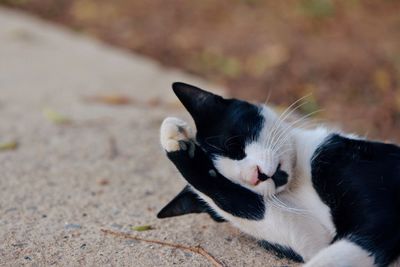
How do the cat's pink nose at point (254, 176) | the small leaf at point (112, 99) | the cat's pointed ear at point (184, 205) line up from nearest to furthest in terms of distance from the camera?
the cat's pink nose at point (254, 176)
the cat's pointed ear at point (184, 205)
the small leaf at point (112, 99)

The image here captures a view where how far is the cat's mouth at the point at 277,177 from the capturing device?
203 centimetres

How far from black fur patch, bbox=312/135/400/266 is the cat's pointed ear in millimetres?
421

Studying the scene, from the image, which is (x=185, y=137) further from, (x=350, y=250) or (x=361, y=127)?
(x=361, y=127)

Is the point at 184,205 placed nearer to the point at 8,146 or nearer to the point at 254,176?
the point at 254,176

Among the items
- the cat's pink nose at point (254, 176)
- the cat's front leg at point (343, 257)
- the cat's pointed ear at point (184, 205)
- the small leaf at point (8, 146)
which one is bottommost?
the small leaf at point (8, 146)

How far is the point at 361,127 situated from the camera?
391cm

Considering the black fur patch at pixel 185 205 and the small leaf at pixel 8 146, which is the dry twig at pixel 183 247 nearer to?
the black fur patch at pixel 185 205

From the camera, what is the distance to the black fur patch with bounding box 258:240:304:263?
6.83ft

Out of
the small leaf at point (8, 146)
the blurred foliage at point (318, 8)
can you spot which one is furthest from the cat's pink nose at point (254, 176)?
the blurred foliage at point (318, 8)

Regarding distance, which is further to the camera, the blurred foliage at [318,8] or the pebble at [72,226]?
the blurred foliage at [318,8]

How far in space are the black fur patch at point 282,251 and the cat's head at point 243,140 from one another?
178 millimetres

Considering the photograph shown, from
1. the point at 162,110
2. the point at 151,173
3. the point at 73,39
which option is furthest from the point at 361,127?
the point at 73,39

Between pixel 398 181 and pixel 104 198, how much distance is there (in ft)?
3.94

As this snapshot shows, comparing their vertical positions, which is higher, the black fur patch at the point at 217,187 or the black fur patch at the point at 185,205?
the black fur patch at the point at 217,187
